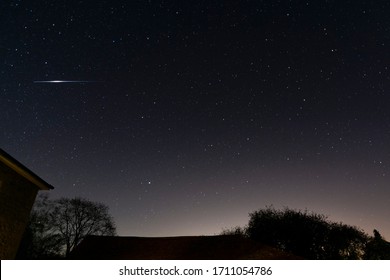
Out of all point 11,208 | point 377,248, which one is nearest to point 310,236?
point 377,248

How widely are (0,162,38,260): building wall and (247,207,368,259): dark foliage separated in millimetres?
34830

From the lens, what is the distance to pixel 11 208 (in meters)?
12.8

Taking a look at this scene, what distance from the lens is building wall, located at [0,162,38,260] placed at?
12.2m

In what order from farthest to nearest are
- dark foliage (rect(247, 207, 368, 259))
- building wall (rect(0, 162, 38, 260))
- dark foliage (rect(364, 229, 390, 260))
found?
dark foliage (rect(247, 207, 368, 259)) < dark foliage (rect(364, 229, 390, 260)) < building wall (rect(0, 162, 38, 260))

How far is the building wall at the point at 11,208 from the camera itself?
40.2ft

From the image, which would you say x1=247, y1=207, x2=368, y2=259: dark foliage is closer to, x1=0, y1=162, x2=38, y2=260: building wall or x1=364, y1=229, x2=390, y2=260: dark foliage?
x1=364, y1=229, x2=390, y2=260: dark foliage

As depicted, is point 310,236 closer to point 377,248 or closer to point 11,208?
point 377,248

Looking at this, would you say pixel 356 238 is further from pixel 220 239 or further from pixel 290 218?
pixel 220 239

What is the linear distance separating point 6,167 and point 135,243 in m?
13.1

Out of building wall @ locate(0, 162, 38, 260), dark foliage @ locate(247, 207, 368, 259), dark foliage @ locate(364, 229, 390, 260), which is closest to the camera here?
building wall @ locate(0, 162, 38, 260)

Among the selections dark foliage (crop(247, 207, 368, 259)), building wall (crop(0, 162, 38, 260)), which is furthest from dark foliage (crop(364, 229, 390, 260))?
building wall (crop(0, 162, 38, 260))
